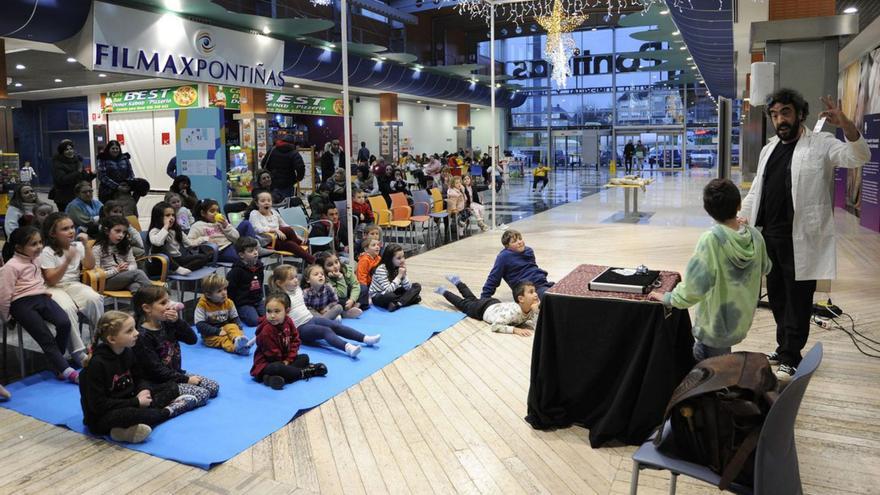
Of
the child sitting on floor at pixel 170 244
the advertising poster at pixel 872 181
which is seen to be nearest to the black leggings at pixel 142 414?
the child sitting on floor at pixel 170 244

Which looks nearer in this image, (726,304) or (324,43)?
(726,304)

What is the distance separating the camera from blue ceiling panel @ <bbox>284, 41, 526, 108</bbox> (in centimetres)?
1628

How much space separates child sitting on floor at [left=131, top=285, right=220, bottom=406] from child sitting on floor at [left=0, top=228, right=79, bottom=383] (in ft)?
2.26

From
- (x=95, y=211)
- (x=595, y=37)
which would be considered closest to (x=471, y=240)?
(x=95, y=211)

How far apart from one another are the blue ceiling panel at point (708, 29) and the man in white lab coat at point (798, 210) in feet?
17.2

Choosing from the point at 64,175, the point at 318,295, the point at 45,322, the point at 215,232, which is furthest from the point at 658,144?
the point at 45,322

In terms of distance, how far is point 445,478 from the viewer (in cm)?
309

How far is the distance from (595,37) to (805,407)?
31586 millimetres

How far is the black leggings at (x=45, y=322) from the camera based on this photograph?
427 centimetres

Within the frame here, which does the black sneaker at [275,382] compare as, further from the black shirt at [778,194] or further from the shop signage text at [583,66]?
the shop signage text at [583,66]

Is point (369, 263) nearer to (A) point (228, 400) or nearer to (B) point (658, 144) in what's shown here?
(A) point (228, 400)

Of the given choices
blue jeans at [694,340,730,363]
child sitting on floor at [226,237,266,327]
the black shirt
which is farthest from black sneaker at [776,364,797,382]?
child sitting on floor at [226,237,266,327]

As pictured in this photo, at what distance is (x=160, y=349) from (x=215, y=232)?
114 inches

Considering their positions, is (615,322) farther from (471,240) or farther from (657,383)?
(471,240)
